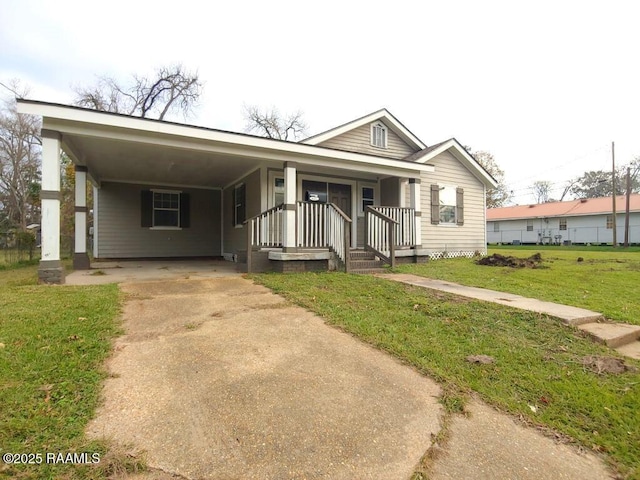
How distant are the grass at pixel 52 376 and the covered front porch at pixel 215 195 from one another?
8.28 ft

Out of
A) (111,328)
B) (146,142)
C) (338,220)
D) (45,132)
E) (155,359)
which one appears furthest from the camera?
(338,220)

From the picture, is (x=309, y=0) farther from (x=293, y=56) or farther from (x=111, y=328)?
(x=111, y=328)

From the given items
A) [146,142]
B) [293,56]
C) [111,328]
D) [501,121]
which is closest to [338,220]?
[146,142]

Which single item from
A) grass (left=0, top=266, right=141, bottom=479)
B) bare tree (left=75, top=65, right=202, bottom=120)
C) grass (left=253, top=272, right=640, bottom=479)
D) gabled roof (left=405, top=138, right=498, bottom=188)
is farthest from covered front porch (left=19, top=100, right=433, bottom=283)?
bare tree (left=75, top=65, right=202, bottom=120)

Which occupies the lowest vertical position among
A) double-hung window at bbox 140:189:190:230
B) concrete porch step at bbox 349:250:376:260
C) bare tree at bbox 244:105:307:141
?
concrete porch step at bbox 349:250:376:260

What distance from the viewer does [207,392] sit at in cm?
226

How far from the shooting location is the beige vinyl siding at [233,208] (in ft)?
30.7

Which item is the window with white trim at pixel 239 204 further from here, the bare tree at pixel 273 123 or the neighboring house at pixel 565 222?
the neighboring house at pixel 565 222

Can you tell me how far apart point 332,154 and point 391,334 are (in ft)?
18.3

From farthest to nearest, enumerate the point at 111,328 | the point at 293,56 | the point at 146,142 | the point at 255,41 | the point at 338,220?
the point at 293,56
the point at 255,41
the point at 338,220
the point at 146,142
the point at 111,328

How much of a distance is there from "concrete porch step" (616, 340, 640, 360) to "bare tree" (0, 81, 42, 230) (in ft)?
102

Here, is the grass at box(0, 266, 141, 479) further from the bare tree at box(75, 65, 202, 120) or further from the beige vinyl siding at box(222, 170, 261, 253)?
the bare tree at box(75, 65, 202, 120)

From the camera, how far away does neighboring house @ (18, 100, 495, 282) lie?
637cm

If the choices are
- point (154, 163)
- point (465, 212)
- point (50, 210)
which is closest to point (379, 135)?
point (465, 212)
